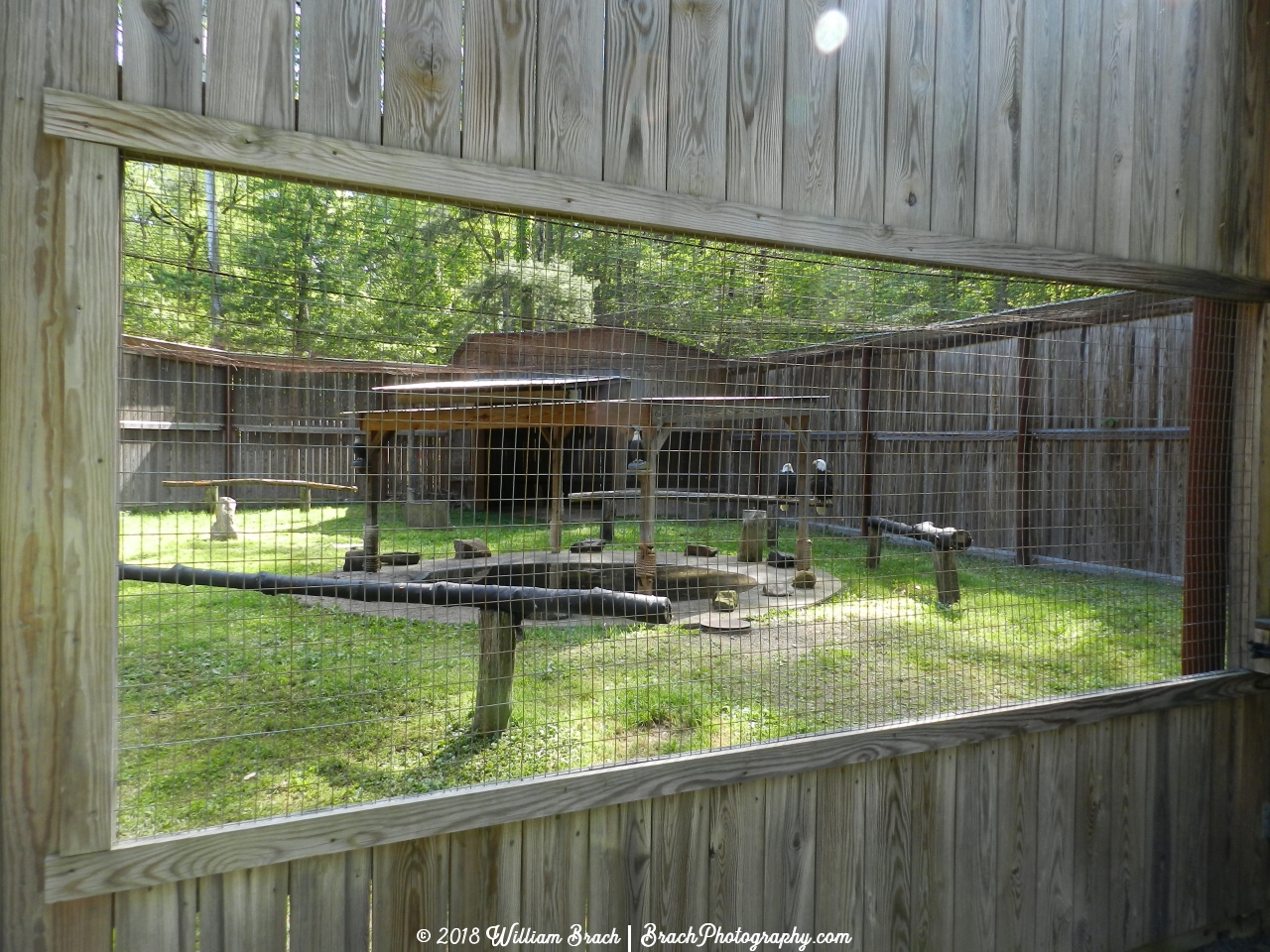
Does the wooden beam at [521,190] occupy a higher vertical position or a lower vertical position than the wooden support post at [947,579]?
higher

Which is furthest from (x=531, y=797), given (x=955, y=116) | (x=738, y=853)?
(x=955, y=116)

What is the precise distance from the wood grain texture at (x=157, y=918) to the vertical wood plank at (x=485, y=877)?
19.5 inches

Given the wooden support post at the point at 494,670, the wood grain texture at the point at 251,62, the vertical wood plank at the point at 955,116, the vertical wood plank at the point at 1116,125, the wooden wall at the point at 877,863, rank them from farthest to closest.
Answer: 1. the wooden support post at the point at 494,670
2. the vertical wood plank at the point at 1116,125
3. the vertical wood plank at the point at 955,116
4. the wooden wall at the point at 877,863
5. the wood grain texture at the point at 251,62

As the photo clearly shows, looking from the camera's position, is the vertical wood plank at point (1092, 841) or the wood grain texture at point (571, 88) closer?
the wood grain texture at point (571, 88)

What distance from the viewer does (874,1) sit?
2.16 m

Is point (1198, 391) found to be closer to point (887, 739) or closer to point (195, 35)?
point (887, 739)

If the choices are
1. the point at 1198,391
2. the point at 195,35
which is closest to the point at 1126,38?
the point at 1198,391

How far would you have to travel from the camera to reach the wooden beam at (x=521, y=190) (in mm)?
1416

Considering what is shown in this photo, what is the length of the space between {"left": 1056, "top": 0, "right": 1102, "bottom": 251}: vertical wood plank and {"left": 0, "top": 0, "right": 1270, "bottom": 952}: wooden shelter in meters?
0.01

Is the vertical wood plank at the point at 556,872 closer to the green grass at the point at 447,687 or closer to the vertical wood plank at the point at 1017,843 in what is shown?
the green grass at the point at 447,687

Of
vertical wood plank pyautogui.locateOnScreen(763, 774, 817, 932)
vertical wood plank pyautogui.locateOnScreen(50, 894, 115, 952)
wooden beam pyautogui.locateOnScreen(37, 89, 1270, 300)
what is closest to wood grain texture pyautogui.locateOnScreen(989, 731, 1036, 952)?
vertical wood plank pyautogui.locateOnScreen(763, 774, 817, 932)

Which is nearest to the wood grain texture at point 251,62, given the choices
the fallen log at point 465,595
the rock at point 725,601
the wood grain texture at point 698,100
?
the wood grain texture at point 698,100

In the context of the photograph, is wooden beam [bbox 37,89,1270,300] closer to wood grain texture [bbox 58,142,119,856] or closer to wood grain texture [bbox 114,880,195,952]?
wood grain texture [bbox 58,142,119,856]

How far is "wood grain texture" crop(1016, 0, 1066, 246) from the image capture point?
2.37 m
